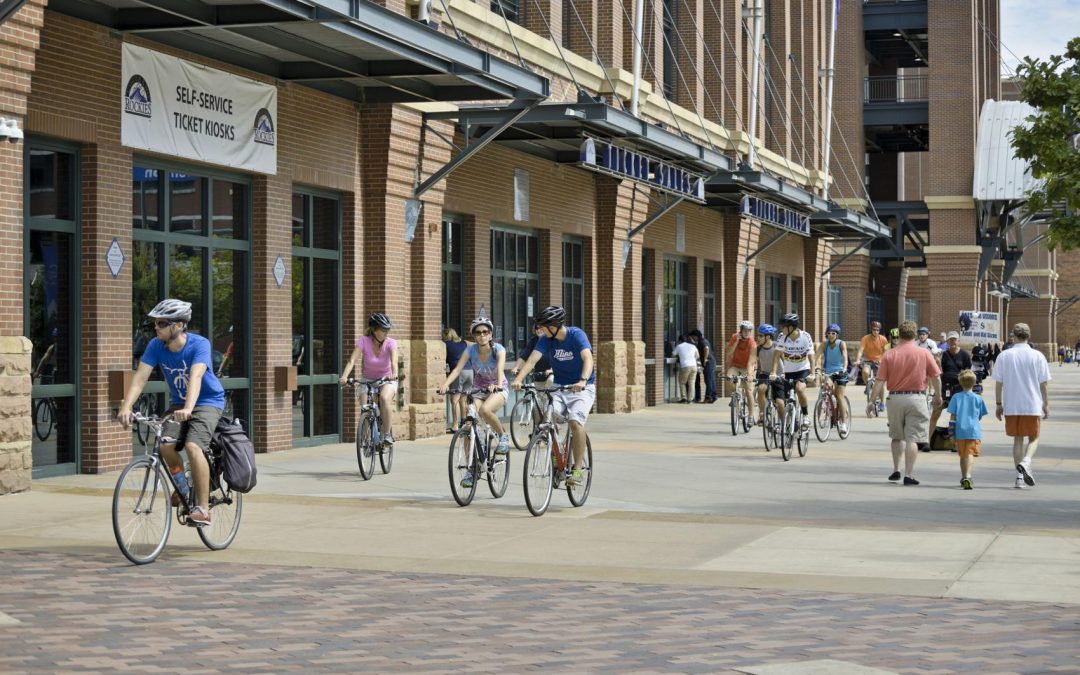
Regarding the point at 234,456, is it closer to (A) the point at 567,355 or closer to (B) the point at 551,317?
(B) the point at 551,317

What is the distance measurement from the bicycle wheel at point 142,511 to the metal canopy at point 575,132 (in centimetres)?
1300

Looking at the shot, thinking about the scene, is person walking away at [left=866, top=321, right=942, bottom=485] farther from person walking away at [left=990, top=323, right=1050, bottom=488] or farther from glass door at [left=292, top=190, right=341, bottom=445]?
glass door at [left=292, top=190, right=341, bottom=445]

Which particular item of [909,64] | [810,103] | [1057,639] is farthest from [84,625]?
[909,64]

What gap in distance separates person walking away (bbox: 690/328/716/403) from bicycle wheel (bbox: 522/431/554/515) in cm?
2402

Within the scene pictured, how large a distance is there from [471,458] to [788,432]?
7.10 meters

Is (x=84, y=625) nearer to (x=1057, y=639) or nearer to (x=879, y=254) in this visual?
(x=1057, y=639)

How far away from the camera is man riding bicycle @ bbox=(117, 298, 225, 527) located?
10.6 metres

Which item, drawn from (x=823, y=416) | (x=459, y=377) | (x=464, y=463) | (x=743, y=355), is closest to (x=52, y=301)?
(x=464, y=463)

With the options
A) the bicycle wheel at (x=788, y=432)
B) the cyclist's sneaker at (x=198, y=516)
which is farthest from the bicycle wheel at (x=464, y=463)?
the bicycle wheel at (x=788, y=432)

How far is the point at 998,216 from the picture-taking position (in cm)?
6438

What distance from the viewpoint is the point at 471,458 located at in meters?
14.7

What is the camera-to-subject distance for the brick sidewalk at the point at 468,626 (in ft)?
24.9

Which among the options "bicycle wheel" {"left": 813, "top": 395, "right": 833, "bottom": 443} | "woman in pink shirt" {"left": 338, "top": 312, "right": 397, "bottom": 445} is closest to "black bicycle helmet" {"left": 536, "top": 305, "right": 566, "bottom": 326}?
"woman in pink shirt" {"left": 338, "top": 312, "right": 397, "bottom": 445}

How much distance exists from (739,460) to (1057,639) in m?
12.6
